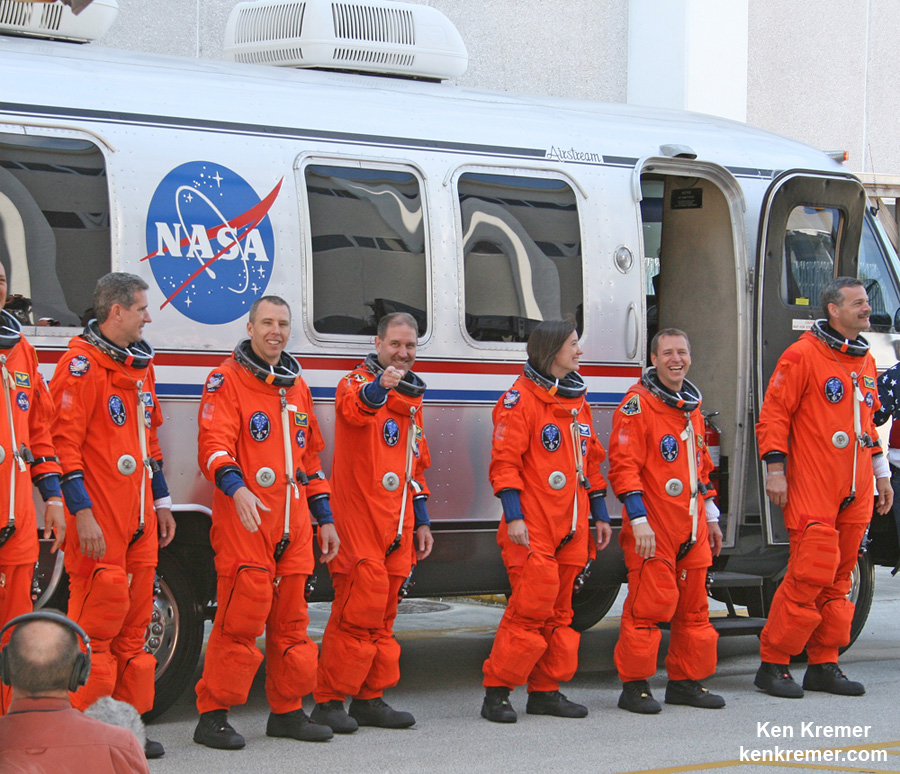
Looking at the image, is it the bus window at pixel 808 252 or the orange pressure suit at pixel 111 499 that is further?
the bus window at pixel 808 252

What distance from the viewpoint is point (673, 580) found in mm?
6891

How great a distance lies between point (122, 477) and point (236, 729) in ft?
4.92

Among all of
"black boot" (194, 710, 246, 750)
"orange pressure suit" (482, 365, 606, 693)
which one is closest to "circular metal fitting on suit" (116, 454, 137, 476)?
"black boot" (194, 710, 246, 750)

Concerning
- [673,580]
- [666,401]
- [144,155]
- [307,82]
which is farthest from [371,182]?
[673,580]

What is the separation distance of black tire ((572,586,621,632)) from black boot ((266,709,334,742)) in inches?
133

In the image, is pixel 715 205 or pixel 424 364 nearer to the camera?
pixel 424 364

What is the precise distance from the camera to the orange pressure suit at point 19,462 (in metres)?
5.24

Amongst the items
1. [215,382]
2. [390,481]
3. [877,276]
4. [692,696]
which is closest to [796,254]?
[877,276]

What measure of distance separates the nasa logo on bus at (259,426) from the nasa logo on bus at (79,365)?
2.52 feet

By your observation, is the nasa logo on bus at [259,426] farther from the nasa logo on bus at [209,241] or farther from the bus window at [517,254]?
the bus window at [517,254]

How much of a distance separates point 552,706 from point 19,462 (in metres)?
2.98

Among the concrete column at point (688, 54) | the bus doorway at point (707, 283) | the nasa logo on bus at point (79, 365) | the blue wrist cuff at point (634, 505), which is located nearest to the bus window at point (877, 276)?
the bus doorway at point (707, 283)

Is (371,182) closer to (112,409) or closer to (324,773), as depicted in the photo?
(112,409)

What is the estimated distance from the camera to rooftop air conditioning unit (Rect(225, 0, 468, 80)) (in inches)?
312
